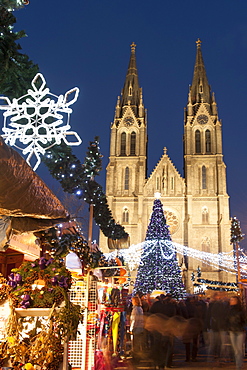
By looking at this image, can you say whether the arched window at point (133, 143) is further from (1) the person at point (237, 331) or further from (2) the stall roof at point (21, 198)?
(2) the stall roof at point (21, 198)

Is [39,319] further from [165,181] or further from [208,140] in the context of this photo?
[208,140]

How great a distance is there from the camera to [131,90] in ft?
174

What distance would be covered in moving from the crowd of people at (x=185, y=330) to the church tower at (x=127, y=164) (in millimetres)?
34130

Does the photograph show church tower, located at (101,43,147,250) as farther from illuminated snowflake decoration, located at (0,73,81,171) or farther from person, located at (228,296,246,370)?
illuminated snowflake decoration, located at (0,73,81,171)

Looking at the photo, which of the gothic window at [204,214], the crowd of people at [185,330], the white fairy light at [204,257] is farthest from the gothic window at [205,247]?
the crowd of people at [185,330]

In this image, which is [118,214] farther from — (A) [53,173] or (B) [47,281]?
(B) [47,281]

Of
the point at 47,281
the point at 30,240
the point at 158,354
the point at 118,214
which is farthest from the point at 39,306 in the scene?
the point at 118,214

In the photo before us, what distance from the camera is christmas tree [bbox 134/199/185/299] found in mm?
23000

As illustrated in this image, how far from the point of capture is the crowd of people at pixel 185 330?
312 inches

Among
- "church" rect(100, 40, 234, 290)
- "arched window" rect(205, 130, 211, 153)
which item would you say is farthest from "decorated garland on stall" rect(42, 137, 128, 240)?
"arched window" rect(205, 130, 211, 153)

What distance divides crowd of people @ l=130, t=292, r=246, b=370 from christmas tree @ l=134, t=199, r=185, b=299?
13065mm

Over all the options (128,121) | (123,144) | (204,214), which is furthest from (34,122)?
(128,121)

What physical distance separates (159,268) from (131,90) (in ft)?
114

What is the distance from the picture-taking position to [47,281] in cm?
418
